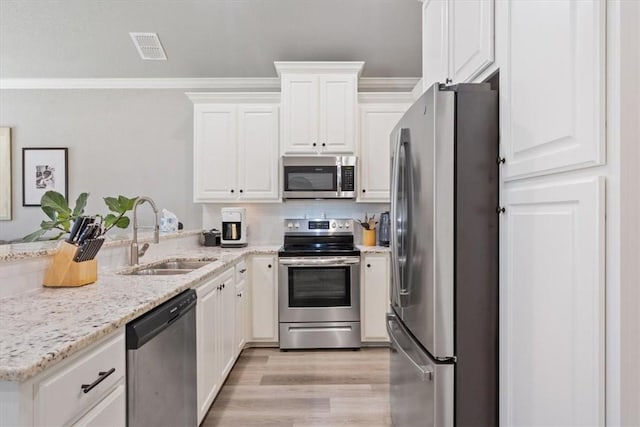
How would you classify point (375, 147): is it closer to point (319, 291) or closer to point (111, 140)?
point (319, 291)

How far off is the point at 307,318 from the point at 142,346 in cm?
203

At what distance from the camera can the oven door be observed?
10.3 feet

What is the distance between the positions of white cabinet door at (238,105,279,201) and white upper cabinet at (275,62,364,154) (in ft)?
0.60

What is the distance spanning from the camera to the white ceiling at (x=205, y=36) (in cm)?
311

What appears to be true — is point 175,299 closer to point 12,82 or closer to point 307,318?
point 307,318

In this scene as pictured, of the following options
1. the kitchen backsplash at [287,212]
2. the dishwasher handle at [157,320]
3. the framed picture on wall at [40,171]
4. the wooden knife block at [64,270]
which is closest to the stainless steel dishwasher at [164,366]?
the dishwasher handle at [157,320]

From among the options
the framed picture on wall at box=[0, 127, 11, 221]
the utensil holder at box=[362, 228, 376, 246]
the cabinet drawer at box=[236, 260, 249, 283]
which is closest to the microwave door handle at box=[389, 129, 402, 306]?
the cabinet drawer at box=[236, 260, 249, 283]

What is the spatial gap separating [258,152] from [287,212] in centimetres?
72

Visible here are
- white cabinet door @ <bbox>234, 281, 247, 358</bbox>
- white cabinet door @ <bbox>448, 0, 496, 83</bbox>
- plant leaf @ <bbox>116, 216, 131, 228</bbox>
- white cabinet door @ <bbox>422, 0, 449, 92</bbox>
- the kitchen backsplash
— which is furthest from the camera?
the kitchen backsplash

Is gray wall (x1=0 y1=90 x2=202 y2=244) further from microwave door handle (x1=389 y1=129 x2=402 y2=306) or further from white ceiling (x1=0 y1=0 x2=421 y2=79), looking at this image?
microwave door handle (x1=389 y1=129 x2=402 y2=306)

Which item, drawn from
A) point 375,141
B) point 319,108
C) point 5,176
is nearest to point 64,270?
point 319,108

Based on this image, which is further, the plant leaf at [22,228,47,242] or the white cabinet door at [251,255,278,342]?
the white cabinet door at [251,255,278,342]

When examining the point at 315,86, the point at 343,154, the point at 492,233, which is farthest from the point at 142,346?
the point at 315,86

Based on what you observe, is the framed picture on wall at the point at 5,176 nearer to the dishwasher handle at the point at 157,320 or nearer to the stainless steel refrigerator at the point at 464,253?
the dishwasher handle at the point at 157,320
